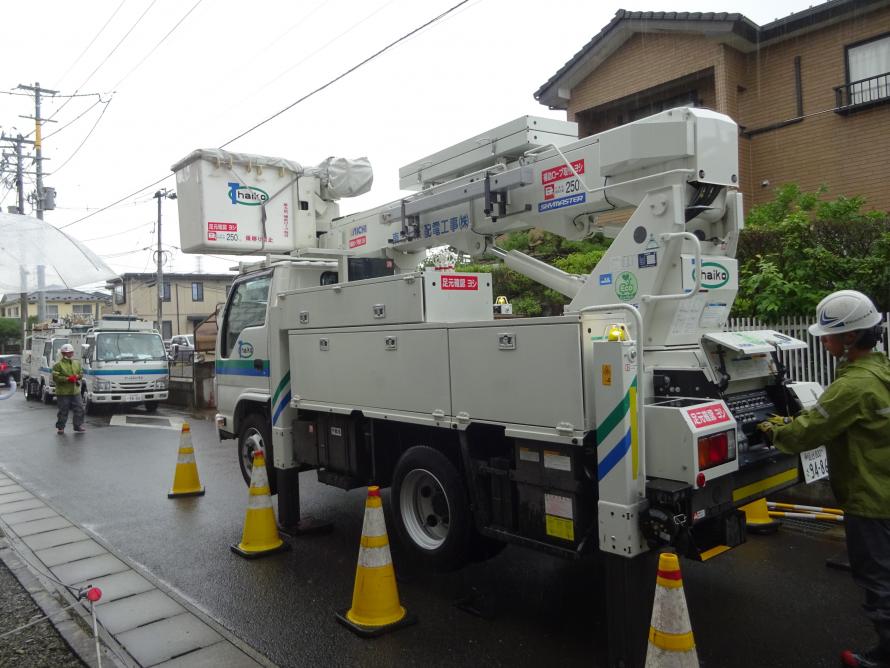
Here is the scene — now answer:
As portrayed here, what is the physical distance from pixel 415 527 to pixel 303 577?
3.28 ft

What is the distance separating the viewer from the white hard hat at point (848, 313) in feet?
12.3

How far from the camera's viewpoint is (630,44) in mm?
15484

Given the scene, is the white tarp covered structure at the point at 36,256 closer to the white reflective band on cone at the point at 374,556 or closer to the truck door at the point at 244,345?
the truck door at the point at 244,345

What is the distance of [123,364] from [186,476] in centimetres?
1150

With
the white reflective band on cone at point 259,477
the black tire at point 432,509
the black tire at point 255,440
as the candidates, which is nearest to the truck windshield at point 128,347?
the black tire at point 255,440

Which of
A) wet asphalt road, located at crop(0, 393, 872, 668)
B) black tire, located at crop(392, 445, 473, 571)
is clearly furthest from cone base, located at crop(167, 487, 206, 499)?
black tire, located at crop(392, 445, 473, 571)

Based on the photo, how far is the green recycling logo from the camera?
4.66 metres

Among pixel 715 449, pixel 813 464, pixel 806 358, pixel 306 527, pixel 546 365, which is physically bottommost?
pixel 306 527

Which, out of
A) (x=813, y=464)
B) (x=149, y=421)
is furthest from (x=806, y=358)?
(x=149, y=421)

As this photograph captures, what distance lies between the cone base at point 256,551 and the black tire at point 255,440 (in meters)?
0.98

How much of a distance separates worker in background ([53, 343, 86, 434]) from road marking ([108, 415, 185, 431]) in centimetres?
135

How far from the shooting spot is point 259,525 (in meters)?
6.07

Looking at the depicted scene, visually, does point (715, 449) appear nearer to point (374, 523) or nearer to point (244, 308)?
point (374, 523)

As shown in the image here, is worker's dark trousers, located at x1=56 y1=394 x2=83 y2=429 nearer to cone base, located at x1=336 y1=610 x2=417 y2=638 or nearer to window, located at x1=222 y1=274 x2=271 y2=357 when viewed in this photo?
window, located at x1=222 y1=274 x2=271 y2=357
